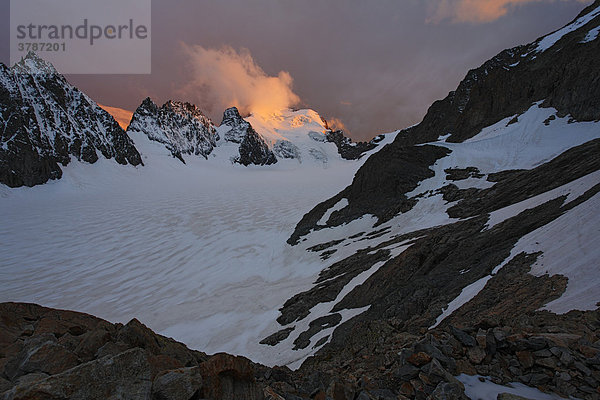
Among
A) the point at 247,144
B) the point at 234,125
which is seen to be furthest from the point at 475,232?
the point at 234,125

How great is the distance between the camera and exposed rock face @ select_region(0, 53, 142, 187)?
6097cm

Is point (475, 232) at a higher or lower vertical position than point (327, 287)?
higher

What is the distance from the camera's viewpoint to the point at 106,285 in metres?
21.5

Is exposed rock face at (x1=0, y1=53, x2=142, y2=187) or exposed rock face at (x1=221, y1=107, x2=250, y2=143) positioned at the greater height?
exposed rock face at (x1=221, y1=107, x2=250, y2=143)

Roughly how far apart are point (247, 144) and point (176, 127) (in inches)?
1401

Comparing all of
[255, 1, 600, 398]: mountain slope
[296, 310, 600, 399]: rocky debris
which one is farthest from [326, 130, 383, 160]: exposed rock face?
[296, 310, 600, 399]: rocky debris

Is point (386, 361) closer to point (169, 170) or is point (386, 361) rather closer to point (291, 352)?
point (291, 352)

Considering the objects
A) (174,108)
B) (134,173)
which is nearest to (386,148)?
(134,173)

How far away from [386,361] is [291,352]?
583cm

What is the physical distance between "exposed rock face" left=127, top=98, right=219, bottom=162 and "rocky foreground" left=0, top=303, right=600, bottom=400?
12118cm

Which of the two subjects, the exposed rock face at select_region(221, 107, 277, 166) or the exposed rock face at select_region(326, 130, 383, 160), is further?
the exposed rock face at select_region(326, 130, 383, 160)

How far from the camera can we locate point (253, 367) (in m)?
3.82

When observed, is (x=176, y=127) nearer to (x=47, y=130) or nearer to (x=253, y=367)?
(x=47, y=130)

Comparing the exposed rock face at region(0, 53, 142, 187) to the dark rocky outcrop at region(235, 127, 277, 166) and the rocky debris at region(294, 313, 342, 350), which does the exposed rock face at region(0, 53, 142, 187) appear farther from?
the rocky debris at region(294, 313, 342, 350)
